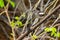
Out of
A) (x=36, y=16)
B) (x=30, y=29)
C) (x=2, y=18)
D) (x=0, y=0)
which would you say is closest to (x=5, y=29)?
(x=2, y=18)

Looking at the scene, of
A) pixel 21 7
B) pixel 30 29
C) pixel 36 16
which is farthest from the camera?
pixel 21 7

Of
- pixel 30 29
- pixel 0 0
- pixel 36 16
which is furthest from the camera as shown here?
pixel 36 16

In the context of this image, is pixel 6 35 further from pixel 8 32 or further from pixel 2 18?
→ pixel 2 18

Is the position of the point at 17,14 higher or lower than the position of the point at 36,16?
higher

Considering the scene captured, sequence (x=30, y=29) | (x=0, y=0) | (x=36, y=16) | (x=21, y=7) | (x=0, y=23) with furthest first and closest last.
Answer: (x=0, y=23) → (x=21, y=7) → (x=36, y=16) → (x=0, y=0) → (x=30, y=29)

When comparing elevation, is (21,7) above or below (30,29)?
above

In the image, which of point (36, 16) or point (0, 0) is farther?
point (36, 16)

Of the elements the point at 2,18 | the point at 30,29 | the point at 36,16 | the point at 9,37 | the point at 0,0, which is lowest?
the point at 30,29

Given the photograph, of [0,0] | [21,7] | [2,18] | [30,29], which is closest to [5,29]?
[2,18]

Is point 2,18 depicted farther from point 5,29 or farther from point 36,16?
point 36,16
